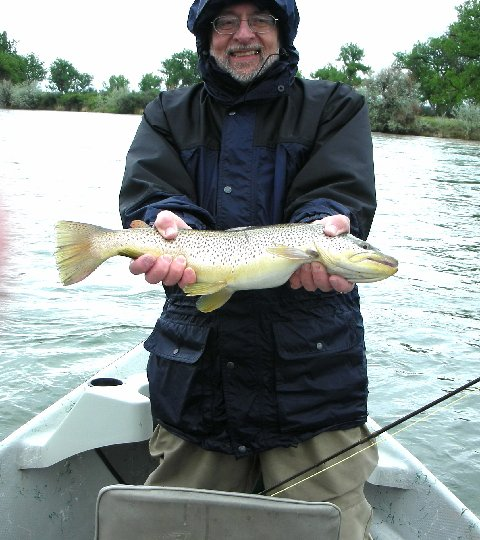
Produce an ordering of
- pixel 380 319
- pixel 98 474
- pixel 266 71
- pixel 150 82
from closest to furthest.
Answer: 1. pixel 266 71
2. pixel 98 474
3. pixel 380 319
4. pixel 150 82

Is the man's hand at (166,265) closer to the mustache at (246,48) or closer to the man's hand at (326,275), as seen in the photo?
the man's hand at (326,275)

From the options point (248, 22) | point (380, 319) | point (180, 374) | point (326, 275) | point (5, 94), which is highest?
point (248, 22)

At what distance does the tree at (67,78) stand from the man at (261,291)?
113 m

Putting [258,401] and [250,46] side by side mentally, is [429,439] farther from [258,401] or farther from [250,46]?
[250,46]

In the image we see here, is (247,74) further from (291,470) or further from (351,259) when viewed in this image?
(291,470)

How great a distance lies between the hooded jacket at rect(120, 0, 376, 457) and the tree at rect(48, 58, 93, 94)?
112813 millimetres

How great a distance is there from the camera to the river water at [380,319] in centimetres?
653

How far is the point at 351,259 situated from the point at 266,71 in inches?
32.2

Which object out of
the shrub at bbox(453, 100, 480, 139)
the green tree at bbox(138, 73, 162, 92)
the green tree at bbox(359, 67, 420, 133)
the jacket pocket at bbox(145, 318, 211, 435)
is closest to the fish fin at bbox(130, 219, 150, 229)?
the jacket pocket at bbox(145, 318, 211, 435)

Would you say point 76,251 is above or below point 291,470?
above

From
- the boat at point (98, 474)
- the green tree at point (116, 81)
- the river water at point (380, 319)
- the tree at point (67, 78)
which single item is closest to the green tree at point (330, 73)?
the green tree at point (116, 81)

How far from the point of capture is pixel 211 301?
2.88 m

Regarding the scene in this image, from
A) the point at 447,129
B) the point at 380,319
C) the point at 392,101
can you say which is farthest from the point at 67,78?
the point at 380,319

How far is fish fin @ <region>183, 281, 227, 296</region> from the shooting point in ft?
9.49
